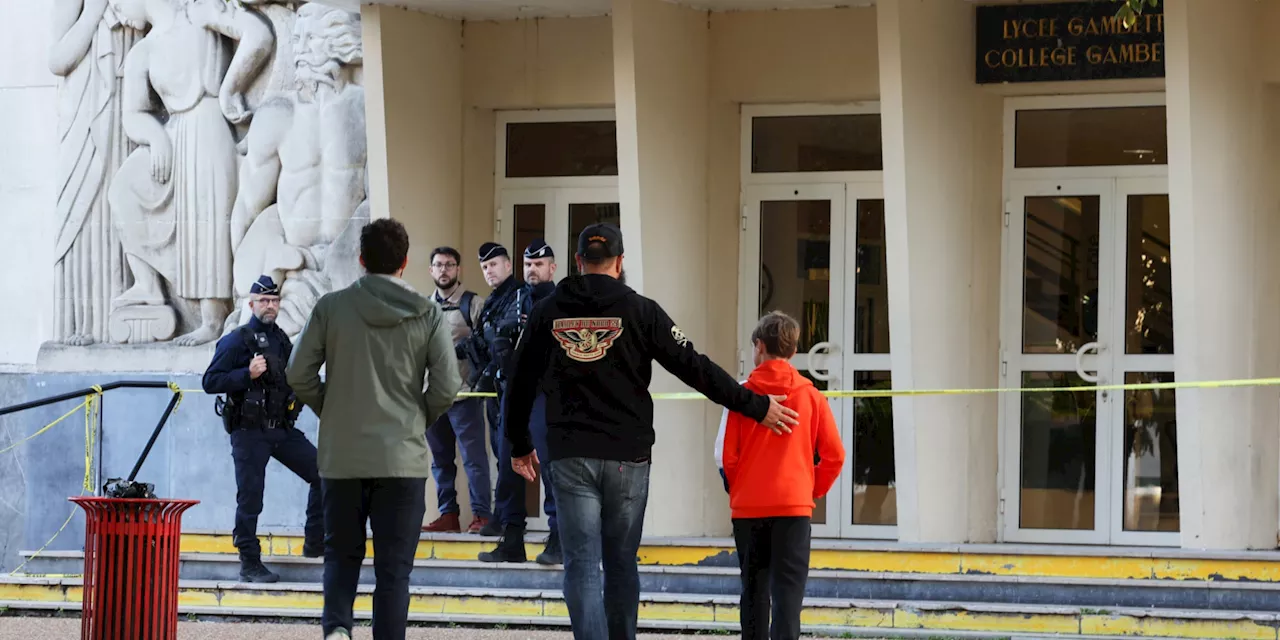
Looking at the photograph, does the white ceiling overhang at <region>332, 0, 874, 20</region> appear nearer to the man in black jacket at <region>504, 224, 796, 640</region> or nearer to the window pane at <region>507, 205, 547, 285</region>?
the window pane at <region>507, 205, 547, 285</region>

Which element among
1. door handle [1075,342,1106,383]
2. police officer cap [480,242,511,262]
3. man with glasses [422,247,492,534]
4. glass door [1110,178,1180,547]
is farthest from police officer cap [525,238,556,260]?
glass door [1110,178,1180,547]

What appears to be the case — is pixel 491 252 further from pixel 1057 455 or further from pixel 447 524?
pixel 1057 455

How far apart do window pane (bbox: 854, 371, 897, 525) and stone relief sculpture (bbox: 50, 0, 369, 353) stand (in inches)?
148

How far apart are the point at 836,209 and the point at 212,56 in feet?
16.3

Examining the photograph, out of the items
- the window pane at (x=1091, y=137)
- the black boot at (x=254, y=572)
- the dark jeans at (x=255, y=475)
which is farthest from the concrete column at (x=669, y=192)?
the black boot at (x=254, y=572)

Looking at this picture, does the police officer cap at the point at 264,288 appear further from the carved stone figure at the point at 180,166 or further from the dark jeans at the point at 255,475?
the carved stone figure at the point at 180,166

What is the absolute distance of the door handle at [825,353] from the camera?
14.1 m

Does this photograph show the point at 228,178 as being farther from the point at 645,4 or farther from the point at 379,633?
the point at 379,633

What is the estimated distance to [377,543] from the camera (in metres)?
8.25

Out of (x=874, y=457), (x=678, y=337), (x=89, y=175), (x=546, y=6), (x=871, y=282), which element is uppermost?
(x=546, y=6)

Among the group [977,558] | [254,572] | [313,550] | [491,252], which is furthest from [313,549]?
[977,558]

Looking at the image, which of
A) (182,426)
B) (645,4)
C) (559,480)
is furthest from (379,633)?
(182,426)

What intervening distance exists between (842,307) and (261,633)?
16.0 feet

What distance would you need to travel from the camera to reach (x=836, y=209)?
1409cm
